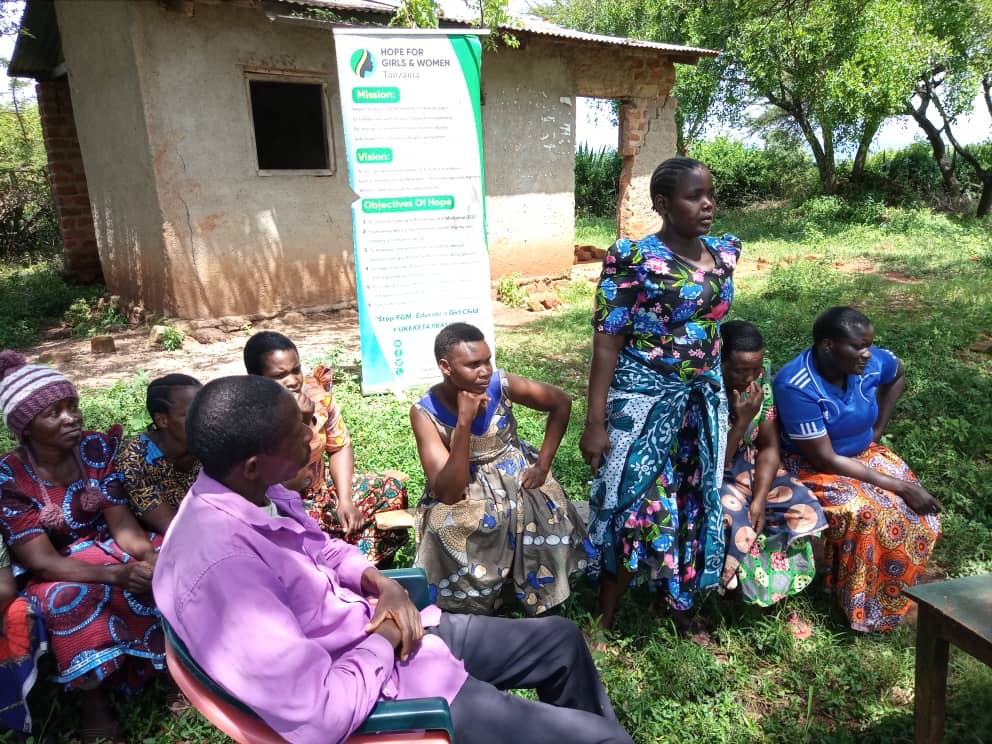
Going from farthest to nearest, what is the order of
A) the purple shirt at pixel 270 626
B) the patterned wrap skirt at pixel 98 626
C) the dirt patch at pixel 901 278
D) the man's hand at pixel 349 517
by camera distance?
the dirt patch at pixel 901 278 → the man's hand at pixel 349 517 → the patterned wrap skirt at pixel 98 626 → the purple shirt at pixel 270 626

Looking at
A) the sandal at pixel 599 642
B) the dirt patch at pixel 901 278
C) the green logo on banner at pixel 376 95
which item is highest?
→ the green logo on banner at pixel 376 95

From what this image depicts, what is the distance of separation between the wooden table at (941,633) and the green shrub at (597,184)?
17.8 metres

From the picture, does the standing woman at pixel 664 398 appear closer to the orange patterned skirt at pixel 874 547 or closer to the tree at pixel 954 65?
the orange patterned skirt at pixel 874 547

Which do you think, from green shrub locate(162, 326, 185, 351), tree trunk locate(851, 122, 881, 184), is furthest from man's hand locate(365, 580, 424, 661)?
tree trunk locate(851, 122, 881, 184)

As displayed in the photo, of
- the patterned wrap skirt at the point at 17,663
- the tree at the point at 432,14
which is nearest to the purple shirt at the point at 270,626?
the patterned wrap skirt at the point at 17,663

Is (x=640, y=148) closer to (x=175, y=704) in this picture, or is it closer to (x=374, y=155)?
(x=374, y=155)

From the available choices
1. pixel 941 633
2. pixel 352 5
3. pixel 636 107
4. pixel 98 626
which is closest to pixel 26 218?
pixel 352 5

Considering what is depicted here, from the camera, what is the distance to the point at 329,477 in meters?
2.95

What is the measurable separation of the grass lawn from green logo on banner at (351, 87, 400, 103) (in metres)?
2.10

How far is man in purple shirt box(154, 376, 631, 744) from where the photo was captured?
48.5 inches

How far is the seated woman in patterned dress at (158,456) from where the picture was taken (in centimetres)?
236

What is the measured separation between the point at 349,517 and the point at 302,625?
49.5 inches

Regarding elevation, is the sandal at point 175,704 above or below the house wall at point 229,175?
below

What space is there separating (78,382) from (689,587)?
205 inches
